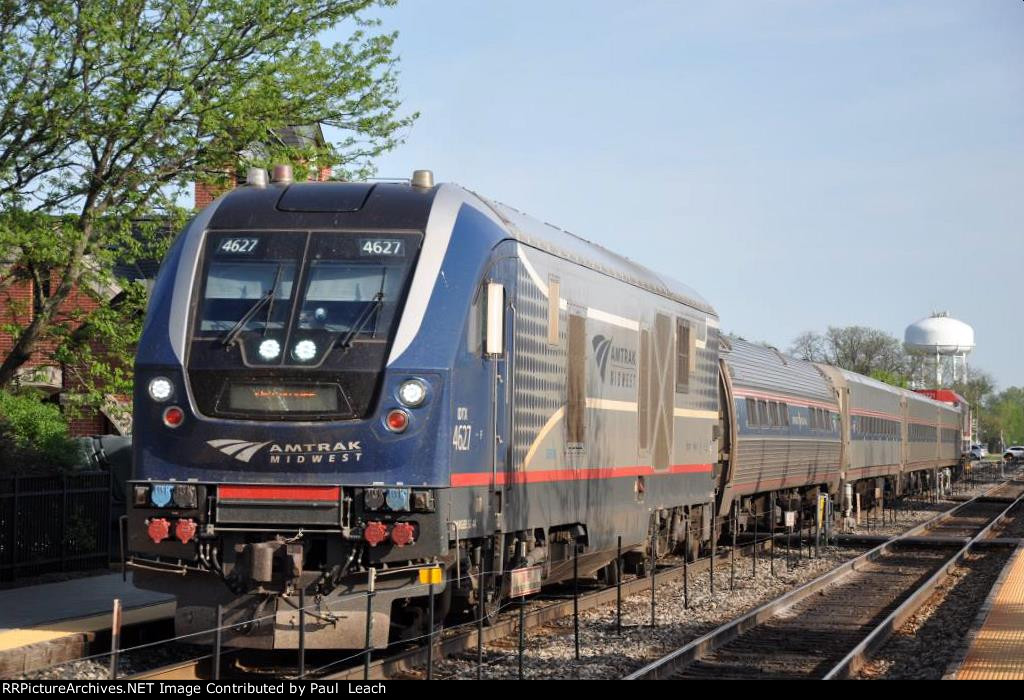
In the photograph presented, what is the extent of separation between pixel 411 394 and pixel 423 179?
2.18m

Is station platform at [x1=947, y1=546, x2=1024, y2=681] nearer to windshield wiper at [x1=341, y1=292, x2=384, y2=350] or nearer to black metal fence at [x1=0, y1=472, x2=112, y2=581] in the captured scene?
windshield wiper at [x1=341, y1=292, x2=384, y2=350]

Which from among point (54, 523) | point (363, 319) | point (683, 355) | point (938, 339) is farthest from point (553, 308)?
point (938, 339)

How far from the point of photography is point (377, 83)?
24.3m

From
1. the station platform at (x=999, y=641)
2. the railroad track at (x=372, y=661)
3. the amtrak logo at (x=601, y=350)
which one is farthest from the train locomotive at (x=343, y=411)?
the station platform at (x=999, y=641)

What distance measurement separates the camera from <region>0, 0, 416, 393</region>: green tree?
21.9 meters

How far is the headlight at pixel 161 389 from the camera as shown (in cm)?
1159

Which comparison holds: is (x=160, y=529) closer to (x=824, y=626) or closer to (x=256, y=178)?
(x=256, y=178)

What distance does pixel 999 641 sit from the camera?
44.9ft

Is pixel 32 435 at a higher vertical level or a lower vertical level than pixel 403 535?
higher

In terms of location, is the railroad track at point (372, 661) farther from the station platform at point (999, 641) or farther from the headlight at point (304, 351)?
the station platform at point (999, 641)

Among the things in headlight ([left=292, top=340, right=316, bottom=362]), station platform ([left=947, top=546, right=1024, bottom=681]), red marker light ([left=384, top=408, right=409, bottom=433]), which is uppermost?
headlight ([left=292, top=340, right=316, bottom=362])

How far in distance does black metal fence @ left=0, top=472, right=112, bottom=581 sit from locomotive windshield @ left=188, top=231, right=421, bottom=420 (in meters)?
7.51

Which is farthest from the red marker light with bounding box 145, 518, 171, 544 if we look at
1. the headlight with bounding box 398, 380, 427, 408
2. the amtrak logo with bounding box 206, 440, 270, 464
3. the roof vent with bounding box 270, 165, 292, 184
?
the roof vent with bounding box 270, 165, 292, 184

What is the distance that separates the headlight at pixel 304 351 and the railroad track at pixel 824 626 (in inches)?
141
